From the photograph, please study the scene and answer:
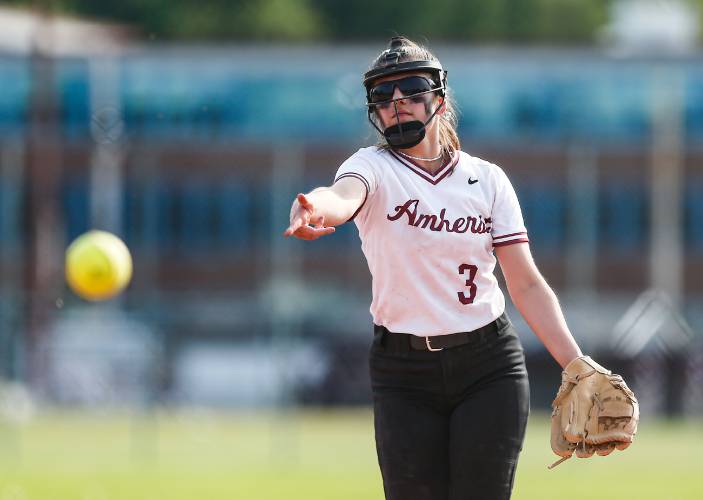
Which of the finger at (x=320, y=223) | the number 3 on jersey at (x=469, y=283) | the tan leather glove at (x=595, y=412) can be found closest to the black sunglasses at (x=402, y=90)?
the number 3 on jersey at (x=469, y=283)

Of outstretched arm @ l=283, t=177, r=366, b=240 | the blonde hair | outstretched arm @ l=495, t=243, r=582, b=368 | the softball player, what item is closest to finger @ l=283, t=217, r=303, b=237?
outstretched arm @ l=283, t=177, r=366, b=240

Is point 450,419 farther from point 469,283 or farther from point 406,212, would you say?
point 406,212

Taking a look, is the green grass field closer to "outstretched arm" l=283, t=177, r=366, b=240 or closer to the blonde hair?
the blonde hair

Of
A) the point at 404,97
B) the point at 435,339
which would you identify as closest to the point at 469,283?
the point at 435,339

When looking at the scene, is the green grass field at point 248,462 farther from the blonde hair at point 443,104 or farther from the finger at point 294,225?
the finger at point 294,225

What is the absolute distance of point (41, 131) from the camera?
43.5 meters

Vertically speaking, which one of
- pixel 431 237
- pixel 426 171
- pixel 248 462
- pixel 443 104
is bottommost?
pixel 248 462

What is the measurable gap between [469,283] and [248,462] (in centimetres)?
1330

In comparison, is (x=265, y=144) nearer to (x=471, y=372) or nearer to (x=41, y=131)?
(x=41, y=131)

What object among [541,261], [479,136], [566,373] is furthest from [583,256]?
[566,373]

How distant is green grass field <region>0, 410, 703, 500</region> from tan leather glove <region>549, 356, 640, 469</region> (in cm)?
845

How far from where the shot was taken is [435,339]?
6082 mm

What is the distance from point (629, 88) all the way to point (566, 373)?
39102 millimetres

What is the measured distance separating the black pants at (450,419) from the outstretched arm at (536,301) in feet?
0.60
